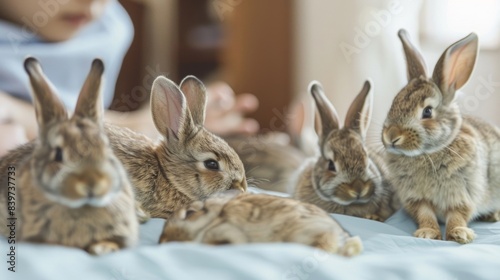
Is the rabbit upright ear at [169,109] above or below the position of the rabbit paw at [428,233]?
above

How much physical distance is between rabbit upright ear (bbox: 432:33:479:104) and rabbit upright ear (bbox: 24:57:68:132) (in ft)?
1.14

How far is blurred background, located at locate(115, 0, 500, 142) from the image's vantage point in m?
1.27

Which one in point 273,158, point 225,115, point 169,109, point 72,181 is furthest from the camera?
point 225,115

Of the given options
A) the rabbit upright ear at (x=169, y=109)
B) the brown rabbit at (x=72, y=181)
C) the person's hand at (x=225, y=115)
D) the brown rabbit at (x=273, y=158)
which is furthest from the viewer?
the person's hand at (x=225, y=115)

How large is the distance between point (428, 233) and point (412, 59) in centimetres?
17

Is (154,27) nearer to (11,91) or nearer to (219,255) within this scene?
(11,91)

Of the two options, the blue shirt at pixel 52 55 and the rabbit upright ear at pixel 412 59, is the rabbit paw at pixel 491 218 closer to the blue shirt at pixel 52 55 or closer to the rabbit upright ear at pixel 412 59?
the rabbit upright ear at pixel 412 59

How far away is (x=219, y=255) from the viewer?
1.47 ft

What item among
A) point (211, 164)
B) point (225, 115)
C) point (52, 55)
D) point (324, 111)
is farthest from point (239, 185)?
point (225, 115)

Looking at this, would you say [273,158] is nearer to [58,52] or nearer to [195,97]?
[58,52]

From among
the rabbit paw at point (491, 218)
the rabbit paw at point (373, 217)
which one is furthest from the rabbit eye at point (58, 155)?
the rabbit paw at point (491, 218)

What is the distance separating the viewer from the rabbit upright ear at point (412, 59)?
0.59 metres

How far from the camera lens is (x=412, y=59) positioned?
599 mm

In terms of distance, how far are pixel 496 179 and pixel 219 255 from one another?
13.7 inches
